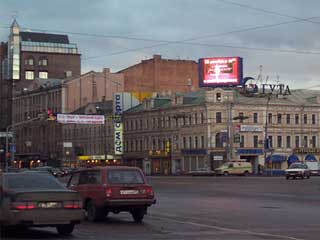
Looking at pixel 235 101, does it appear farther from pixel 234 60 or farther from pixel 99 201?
pixel 99 201

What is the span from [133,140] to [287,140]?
940 inches

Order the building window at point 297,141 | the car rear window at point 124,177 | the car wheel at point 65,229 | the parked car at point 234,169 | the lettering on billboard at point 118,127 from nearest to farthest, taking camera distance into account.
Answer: the car wheel at point 65,229 < the car rear window at point 124,177 < the parked car at point 234,169 < the building window at point 297,141 < the lettering on billboard at point 118,127

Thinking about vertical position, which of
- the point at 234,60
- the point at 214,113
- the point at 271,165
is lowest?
the point at 271,165

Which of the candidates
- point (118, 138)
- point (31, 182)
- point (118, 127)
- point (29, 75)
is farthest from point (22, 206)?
point (29, 75)

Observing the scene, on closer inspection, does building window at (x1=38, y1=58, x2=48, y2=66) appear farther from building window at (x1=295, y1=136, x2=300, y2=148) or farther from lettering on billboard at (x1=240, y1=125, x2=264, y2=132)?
building window at (x1=295, y1=136, x2=300, y2=148)

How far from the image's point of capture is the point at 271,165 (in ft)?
328

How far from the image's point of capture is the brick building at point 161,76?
125 m

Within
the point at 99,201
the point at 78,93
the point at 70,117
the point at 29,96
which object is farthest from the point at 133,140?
the point at 99,201

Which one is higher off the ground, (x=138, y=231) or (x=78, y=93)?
(x=78, y=93)

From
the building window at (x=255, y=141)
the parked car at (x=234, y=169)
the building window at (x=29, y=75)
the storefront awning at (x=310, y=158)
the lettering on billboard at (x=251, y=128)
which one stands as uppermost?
the building window at (x=29, y=75)

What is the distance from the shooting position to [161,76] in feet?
412

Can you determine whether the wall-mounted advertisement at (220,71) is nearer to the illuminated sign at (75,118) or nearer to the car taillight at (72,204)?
the illuminated sign at (75,118)

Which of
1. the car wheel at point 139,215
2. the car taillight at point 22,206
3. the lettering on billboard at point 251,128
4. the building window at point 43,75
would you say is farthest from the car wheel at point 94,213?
the building window at point 43,75

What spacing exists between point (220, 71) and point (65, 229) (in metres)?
83.8
